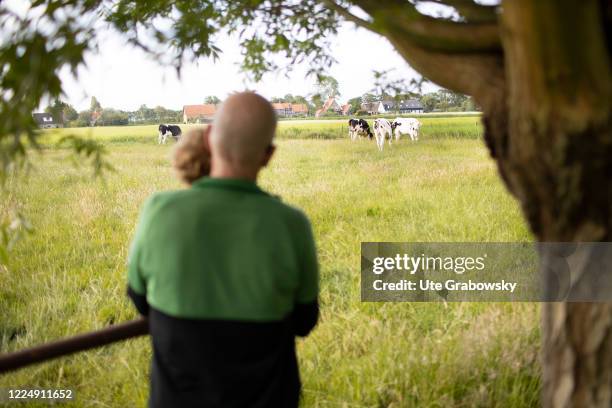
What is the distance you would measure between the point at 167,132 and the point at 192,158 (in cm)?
930

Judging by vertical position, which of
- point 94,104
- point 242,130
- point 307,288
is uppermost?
point 94,104

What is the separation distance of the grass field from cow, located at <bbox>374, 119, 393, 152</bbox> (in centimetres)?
21

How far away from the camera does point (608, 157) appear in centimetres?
131

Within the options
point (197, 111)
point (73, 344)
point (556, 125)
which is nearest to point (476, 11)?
point (556, 125)

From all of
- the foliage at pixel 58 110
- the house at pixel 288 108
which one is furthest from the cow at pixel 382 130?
the foliage at pixel 58 110

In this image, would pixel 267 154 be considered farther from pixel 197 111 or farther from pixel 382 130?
pixel 382 130

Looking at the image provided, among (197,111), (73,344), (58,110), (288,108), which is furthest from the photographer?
(197,111)

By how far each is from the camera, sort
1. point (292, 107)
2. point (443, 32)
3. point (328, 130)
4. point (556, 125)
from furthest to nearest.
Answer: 1. point (328, 130)
2. point (292, 107)
3. point (443, 32)
4. point (556, 125)

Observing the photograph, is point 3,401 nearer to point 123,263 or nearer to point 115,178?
point 123,263

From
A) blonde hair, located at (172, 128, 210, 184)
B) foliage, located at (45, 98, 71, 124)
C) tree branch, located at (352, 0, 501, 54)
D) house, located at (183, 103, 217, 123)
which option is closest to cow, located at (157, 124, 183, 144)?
house, located at (183, 103, 217, 123)

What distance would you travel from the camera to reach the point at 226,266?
4.36ft

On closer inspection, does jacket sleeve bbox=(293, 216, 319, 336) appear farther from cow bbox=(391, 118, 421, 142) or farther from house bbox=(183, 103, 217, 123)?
cow bbox=(391, 118, 421, 142)

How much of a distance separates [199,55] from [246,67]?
65cm

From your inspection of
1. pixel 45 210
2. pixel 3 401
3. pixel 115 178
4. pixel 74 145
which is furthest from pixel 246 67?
pixel 115 178
